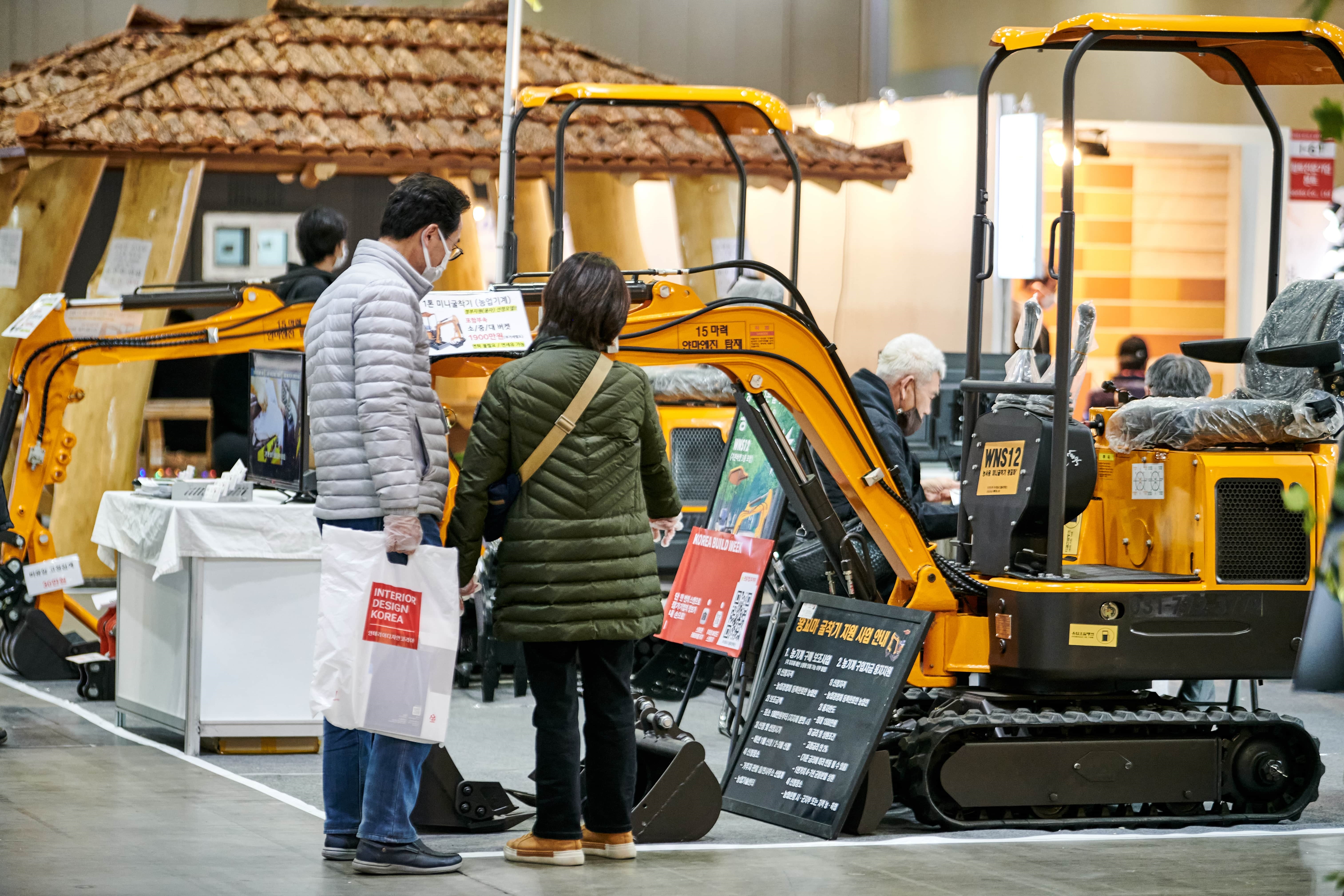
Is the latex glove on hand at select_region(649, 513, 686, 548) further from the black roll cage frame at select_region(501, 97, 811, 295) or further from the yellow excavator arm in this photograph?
the yellow excavator arm

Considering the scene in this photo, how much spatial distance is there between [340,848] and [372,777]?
33cm

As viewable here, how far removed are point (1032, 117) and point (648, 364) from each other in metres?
6.24

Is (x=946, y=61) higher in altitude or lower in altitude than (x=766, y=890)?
higher

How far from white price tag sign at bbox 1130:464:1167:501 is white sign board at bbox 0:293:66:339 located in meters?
5.32

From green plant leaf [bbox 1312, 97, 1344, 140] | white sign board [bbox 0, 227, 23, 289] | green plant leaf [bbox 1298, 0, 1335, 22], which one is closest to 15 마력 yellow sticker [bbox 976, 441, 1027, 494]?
green plant leaf [bbox 1298, 0, 1335, 22]

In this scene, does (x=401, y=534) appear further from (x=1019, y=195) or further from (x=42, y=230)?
(x=42, y=230)

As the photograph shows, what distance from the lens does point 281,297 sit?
9289 millimetres

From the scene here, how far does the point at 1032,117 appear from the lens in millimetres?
11734

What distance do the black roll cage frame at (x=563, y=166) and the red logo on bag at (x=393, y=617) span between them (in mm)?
3017

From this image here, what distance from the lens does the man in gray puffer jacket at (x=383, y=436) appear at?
5027 millimetres

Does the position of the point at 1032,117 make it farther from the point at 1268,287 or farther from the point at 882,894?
the point at 882,894

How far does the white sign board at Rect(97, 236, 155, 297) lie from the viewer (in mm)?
11867

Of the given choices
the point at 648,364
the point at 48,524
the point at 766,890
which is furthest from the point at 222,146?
the point at 766,890

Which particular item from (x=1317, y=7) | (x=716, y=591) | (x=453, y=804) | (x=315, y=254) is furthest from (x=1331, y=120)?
(x=315, y=254)
